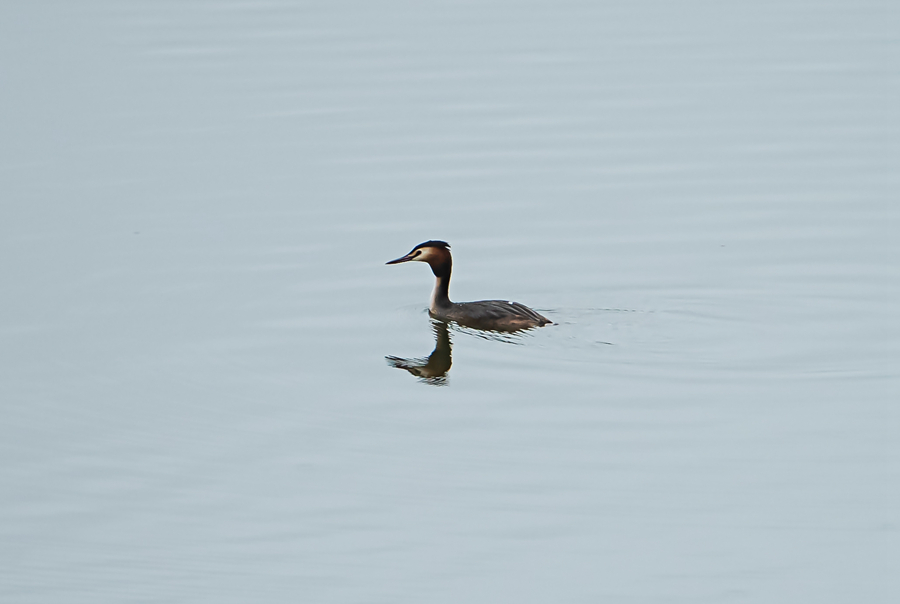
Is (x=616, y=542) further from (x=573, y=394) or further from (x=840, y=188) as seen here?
(x=840, y=188)

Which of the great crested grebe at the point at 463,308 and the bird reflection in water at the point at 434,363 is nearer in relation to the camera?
the bird reflection in water at the point at 434,363

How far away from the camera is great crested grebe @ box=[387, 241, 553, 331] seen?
11102 millimetres

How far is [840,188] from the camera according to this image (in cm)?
1420

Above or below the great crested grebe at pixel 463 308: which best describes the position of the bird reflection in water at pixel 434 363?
below

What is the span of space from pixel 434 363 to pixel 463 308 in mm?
958

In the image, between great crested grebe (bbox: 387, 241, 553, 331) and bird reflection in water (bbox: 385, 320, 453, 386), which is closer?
Result: bird reflection in water (bbox: 385, 320, 453, 386)

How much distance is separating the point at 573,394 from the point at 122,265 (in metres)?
5.05

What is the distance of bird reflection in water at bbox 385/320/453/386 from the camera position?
10.2m

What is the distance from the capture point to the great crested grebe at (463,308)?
11.1 metres

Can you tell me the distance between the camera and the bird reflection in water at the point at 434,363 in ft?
33.6

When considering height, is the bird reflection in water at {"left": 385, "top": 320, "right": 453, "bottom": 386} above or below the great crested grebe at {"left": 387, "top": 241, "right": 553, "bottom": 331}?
below

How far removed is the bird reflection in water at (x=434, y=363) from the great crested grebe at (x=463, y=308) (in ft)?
0.91

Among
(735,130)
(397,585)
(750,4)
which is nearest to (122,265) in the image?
(397,585)

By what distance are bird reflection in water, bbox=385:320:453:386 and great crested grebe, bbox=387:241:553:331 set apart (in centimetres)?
28
